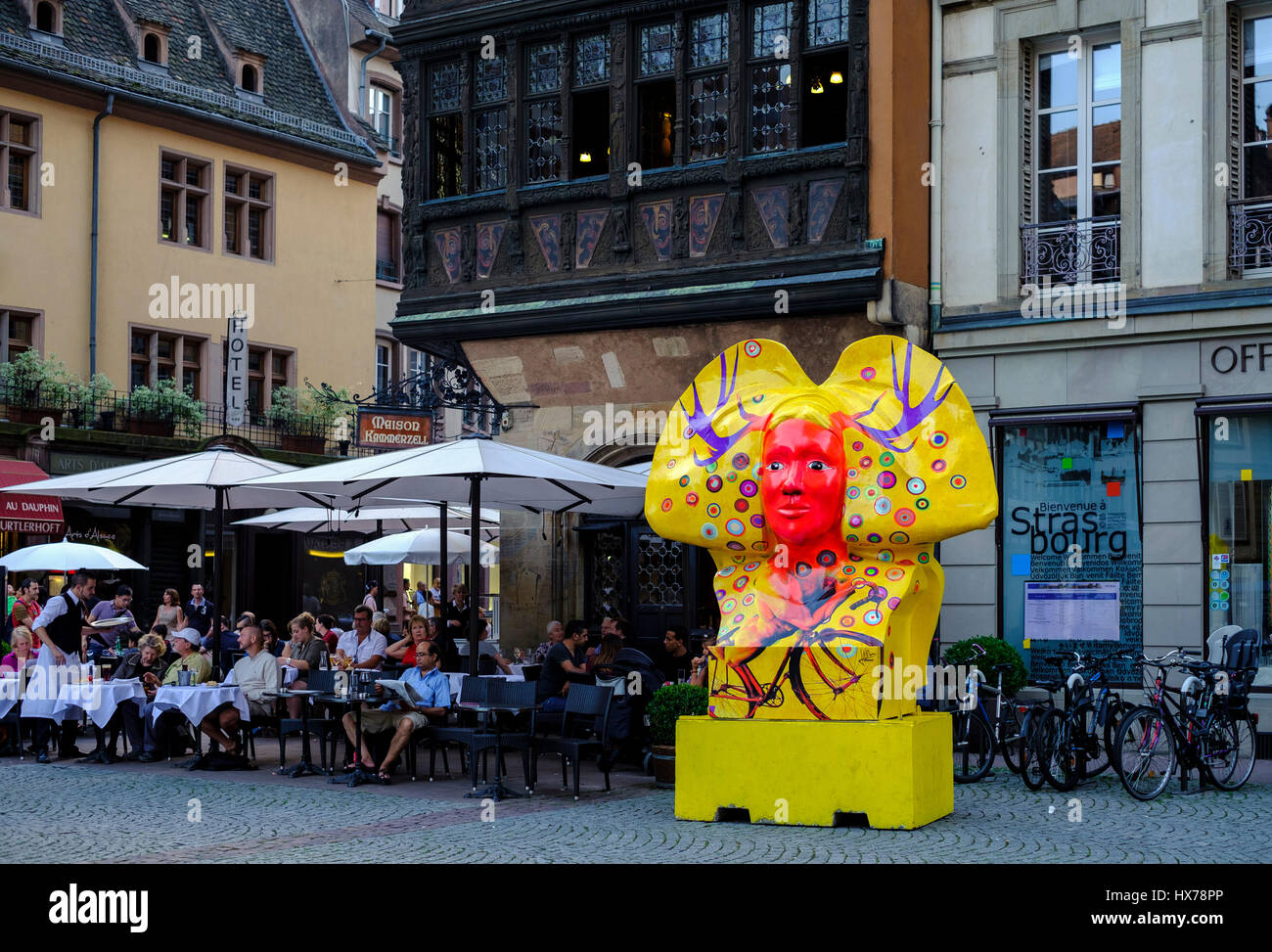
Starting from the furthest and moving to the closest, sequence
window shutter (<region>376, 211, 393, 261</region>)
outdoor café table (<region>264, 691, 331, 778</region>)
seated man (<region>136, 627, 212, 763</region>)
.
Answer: window shutter (<region>376, 211, 393, 261</region>) < seated man (<region>136, 627, 212, 763</region>) < outdoor café table (<region>264, 691, 331, 778</region>)

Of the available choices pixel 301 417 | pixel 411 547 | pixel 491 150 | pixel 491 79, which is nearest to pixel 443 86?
pixel 491 79

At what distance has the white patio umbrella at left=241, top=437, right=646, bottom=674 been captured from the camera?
1379 cm

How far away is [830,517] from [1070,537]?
6.11 m

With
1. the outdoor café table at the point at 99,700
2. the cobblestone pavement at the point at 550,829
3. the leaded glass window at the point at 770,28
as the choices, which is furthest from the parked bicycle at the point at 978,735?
the leaded glass window at the point at 770,28

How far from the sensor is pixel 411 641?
17.2m

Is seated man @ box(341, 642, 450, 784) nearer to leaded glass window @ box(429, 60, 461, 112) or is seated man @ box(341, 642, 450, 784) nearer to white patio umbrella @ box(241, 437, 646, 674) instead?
white patio umbrella @ box(241, 437, 646, 674)

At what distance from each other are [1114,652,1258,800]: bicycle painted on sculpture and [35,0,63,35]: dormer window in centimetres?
2361

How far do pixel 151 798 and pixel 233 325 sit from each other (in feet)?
68.1

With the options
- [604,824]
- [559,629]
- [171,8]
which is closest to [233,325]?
[171,8]

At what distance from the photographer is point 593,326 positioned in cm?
1880

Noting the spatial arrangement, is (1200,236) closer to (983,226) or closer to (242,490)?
(983,226)

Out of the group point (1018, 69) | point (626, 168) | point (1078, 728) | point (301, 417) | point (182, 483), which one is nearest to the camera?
point (1078, 728)

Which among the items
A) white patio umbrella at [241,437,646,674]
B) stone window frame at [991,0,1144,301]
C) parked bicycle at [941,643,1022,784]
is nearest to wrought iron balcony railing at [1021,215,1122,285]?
stone window frame at [991,0,1144,301]

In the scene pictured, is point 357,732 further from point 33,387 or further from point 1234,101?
point 33,387
